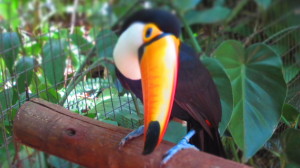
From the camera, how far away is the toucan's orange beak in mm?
1031

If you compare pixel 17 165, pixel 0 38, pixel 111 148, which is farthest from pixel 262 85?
pixel 0 38

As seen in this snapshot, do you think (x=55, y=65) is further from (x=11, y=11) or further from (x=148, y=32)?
(x=11, y=11)

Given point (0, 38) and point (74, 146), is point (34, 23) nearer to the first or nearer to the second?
point (0, 38)

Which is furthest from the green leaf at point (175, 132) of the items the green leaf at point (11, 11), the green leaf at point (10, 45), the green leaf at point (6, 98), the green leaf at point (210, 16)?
the green leaf at point (11, 11)

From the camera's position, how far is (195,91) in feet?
4.49

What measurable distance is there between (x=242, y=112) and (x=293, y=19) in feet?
4.72

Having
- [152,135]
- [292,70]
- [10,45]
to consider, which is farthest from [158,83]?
[292,70]

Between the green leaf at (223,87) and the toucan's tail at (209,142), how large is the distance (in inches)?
3.5

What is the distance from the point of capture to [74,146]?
47.1 inches

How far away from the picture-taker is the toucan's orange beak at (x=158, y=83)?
3.38 feet

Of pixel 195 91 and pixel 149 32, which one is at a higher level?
pixel 149 32

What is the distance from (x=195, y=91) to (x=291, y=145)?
0.36 m

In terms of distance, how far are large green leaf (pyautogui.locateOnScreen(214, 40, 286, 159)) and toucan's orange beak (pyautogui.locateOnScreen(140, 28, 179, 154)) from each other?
60cm

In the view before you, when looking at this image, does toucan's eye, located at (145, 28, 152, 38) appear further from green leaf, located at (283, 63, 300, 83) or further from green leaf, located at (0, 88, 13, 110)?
green leaf, located at (283, 63, 300, 83)
